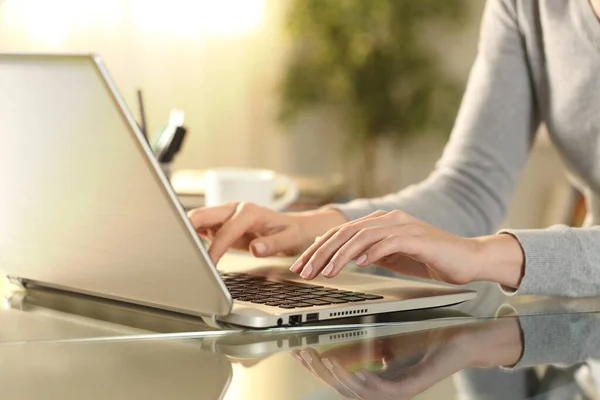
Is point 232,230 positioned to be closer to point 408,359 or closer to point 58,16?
point 408,359

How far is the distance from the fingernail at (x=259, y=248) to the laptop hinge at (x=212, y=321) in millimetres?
319

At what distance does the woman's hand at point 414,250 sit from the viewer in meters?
0.86

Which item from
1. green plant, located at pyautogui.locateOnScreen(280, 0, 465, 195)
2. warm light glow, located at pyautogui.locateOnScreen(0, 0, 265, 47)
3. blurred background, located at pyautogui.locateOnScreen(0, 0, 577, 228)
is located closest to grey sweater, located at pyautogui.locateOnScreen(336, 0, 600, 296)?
warm light glow, located at pyautogui.locateOnScreen(0, 0, 265, 47)

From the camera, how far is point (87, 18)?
11.1 ft

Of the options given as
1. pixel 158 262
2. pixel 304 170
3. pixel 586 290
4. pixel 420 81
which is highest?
pixel 158 262

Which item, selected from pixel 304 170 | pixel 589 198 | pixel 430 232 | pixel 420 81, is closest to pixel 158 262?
pixel 430 232

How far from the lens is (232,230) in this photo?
1071 mm

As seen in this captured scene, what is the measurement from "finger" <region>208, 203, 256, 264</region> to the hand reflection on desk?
35 cm

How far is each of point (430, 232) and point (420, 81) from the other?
3394 millimetres

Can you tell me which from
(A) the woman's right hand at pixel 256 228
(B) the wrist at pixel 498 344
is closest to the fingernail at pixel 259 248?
(A) the woman's right hand at pixel 256 228

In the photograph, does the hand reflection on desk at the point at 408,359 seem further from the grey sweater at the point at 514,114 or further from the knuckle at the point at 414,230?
the grey sweater at the point at 514,114

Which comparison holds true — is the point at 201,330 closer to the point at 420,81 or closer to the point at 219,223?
the point at 219,223

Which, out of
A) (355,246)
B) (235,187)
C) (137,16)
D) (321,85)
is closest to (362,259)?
(355,246)

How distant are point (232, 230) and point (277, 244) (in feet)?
0.23
